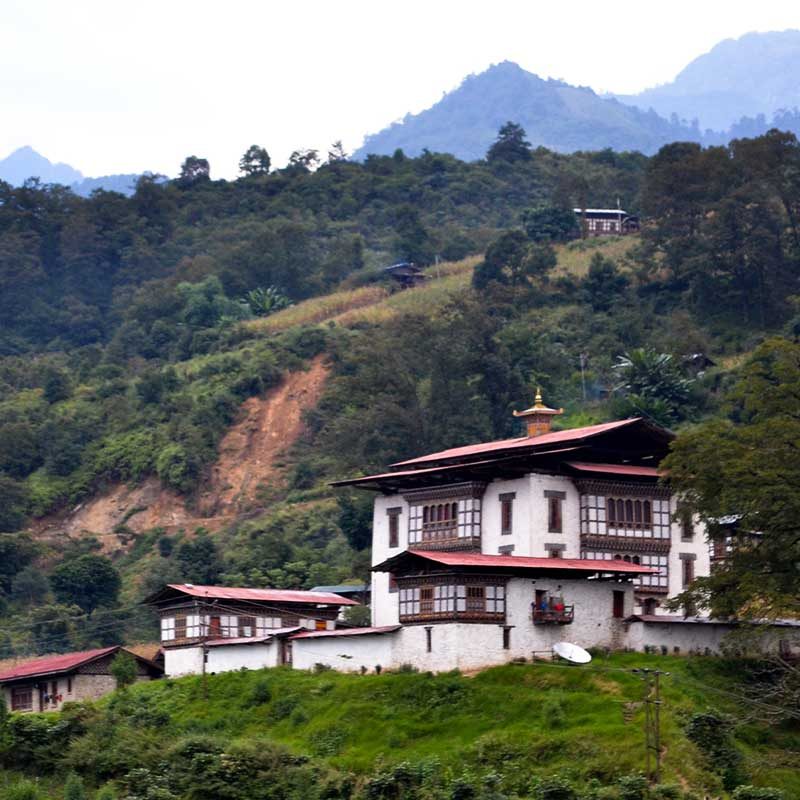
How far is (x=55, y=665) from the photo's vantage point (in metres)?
70.4

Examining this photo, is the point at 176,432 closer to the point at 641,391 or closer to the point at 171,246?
the point at 641,391

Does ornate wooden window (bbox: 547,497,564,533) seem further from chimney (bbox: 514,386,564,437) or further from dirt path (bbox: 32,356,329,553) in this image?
dirt path (bbox: 32,356,329,553)

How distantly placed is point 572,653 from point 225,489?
5145 cm

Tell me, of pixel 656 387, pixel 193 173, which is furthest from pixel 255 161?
pixel 656 387

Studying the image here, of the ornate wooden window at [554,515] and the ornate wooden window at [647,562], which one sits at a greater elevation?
the ornate wooden window at [554,515]

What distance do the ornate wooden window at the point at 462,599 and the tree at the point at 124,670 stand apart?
13.4 metres

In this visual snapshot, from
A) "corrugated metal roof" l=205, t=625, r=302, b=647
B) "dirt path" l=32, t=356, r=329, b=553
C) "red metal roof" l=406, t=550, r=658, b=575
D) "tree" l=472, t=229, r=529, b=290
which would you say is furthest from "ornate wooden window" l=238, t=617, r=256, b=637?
"tree" l=472, t=229, r=529, b=290

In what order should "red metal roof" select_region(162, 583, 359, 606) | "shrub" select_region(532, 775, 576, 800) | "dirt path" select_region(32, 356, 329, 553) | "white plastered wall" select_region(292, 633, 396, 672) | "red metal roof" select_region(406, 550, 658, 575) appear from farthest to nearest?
"dirt path" select_region(32, 356, 329, 553), "red metal roof" select_region(162, 583, 359, 606), "white plastered wall" select_region(292, 633, 396, 672), "red metal roof" select_region(406, 550, 658, 575), "shrub" select_region(532, 775, 576, 800)

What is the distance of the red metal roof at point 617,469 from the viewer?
67.1 metres

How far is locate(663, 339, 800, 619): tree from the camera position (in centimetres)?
5769

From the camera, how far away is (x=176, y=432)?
110062 mm

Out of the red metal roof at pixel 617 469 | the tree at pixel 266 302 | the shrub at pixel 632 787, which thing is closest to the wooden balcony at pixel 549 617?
the red metal roof at pixel 617 469

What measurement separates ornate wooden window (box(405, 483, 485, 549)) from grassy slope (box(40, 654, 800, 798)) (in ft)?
28.0

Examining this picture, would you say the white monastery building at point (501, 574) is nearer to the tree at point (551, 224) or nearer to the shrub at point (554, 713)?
the shrub at point (554, 713)
